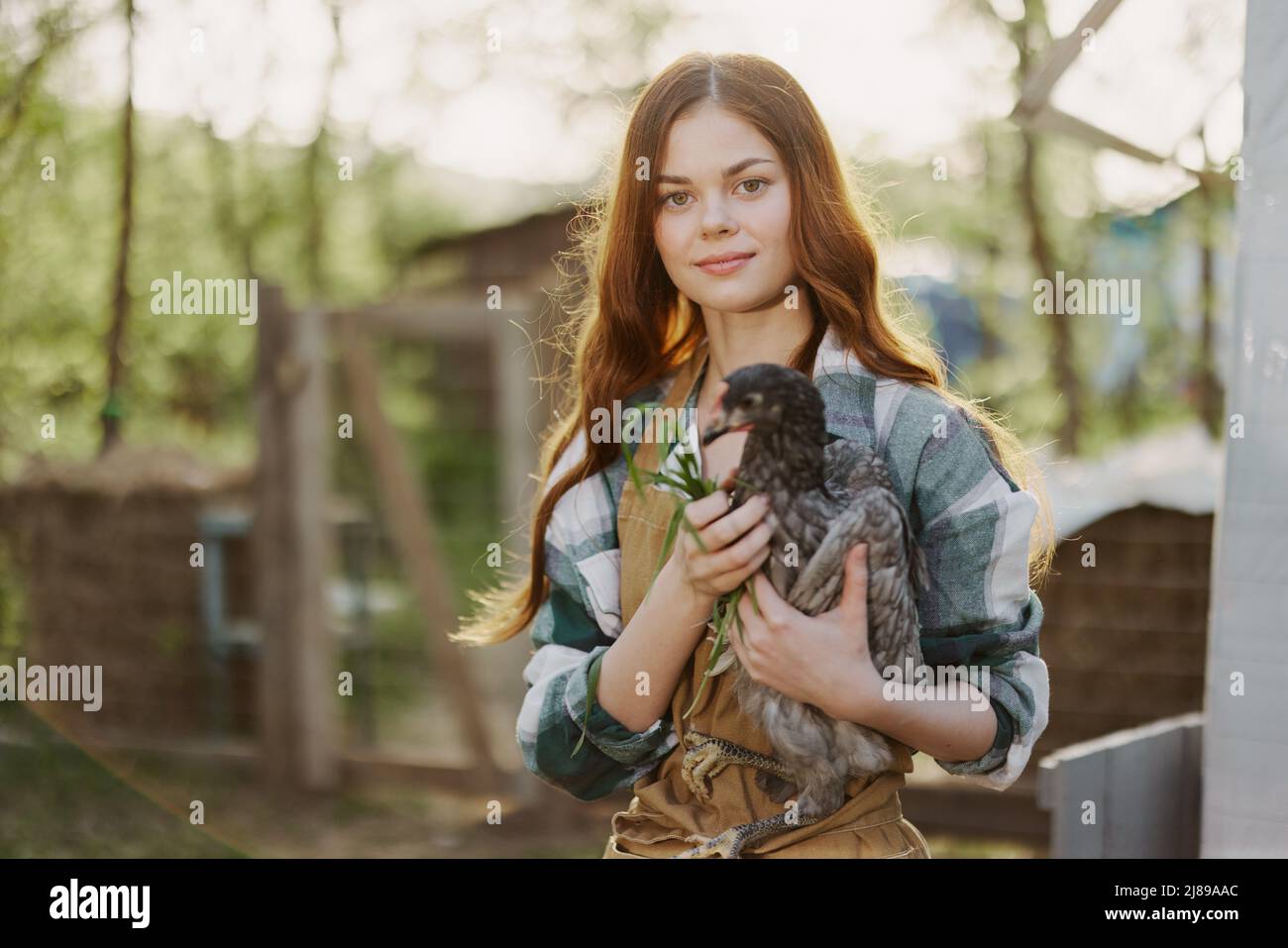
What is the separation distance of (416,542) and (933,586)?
3.63 m

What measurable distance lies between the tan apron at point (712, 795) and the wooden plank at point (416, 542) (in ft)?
10.7

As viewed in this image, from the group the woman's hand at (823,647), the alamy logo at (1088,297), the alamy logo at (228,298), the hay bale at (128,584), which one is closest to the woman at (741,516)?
the woman's hand at (823,647)

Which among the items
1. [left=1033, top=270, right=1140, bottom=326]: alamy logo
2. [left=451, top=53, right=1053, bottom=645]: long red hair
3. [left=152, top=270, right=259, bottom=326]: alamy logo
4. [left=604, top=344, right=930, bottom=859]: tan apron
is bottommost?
[left=604, top=344, right=930, bottom=859]: tan apron

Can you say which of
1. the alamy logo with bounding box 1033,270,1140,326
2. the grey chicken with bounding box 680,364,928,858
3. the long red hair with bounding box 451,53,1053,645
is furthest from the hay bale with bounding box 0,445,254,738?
the grey chicken with bounding box 680,364,928,858

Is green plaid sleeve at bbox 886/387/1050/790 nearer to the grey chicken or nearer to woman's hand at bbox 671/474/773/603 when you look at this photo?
the grey chicken

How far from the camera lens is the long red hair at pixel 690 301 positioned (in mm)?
1924

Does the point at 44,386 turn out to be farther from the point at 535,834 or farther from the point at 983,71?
the point at 983,71

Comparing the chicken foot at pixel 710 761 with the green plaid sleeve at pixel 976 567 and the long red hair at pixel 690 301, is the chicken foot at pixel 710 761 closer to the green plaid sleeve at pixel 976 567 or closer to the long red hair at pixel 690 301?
the green plaid sleeve at pixel 976 567

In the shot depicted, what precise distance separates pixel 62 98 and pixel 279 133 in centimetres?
174

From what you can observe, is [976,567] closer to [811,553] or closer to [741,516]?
[811,553]

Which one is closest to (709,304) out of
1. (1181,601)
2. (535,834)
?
(1181,601)

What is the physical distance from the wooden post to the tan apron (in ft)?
12.3

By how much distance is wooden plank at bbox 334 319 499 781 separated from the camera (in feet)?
17.0

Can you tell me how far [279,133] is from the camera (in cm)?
659
